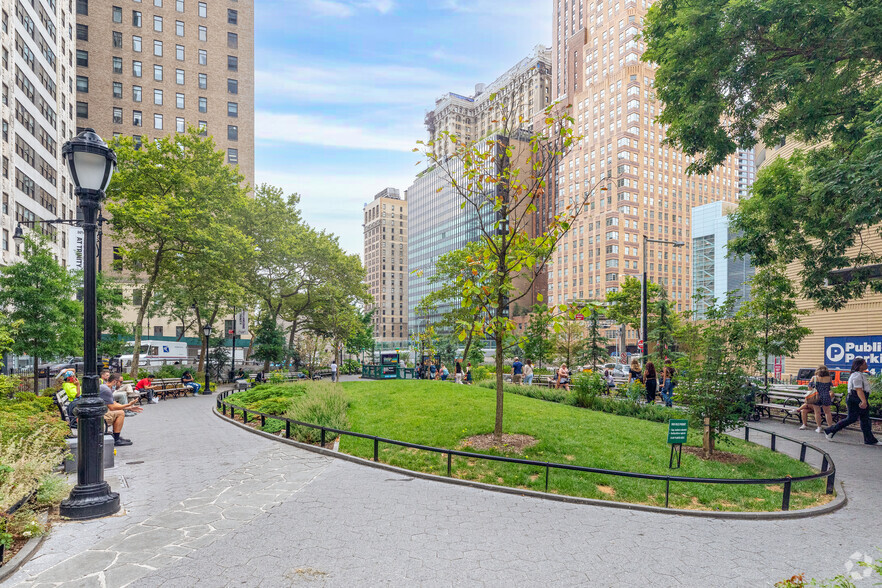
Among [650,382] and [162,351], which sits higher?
[650,382]

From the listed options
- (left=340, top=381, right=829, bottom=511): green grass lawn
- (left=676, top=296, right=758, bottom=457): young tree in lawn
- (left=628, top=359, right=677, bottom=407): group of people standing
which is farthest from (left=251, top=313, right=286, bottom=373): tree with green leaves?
(left=676, top=296, right=758, bottom=457): young tree in lawn

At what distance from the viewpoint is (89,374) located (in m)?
7.07

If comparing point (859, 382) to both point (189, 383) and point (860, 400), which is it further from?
point (189, 383)

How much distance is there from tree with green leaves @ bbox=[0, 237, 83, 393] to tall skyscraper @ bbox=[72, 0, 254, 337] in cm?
3684

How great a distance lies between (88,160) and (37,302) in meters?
19.0

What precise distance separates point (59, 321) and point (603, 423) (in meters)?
23.4

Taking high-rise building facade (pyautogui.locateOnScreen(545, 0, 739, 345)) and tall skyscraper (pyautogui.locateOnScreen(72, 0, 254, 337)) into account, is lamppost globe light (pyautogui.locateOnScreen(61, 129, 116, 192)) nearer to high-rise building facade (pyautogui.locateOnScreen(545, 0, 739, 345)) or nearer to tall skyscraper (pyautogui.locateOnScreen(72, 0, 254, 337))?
tall skyscraper (pyautogui.locateOnScreen(72, 0, 254, 337))

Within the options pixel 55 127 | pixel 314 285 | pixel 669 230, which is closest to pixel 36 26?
pixel 55 127

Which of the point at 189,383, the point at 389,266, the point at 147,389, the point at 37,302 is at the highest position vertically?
the point at 389,266

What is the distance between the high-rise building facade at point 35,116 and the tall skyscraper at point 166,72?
23.0ft

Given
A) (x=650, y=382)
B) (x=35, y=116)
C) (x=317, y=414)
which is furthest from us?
(x=35, y=116)

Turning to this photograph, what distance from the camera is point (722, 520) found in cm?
749

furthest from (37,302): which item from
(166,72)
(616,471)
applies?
(166,72)

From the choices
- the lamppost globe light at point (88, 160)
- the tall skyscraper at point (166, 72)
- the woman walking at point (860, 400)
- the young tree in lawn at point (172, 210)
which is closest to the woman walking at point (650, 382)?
the woman walking at point (860, 400)
